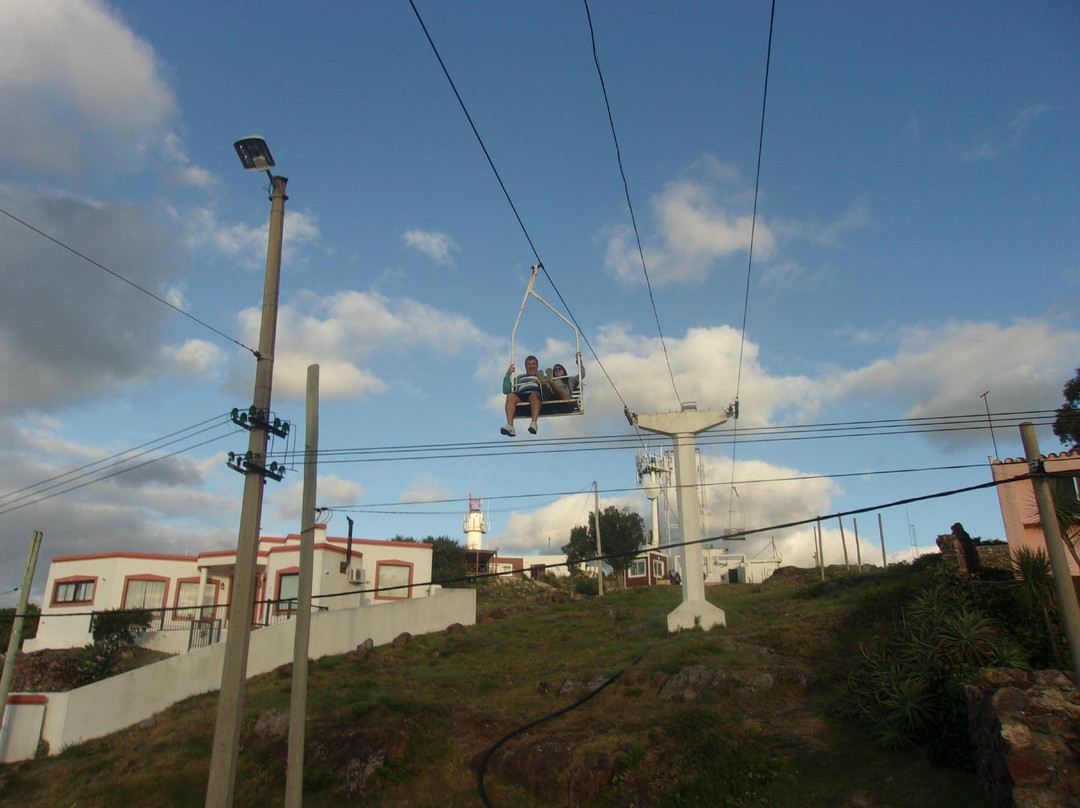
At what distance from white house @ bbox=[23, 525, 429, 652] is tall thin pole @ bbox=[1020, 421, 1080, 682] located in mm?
30099

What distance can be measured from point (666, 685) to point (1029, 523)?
12.2 metres

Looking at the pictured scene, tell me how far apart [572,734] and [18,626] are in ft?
59.9

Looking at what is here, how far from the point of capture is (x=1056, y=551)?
11.0 meters

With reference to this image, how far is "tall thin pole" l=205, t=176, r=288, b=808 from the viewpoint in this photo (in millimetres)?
12656

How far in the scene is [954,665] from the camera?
1659cm

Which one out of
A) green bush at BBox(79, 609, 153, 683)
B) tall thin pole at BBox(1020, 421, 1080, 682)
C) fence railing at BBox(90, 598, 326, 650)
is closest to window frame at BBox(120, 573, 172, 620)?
fence railing at BBox(90, 598, 326, 650)

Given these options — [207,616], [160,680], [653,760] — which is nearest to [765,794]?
[653,760]

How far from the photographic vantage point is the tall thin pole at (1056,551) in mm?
10680

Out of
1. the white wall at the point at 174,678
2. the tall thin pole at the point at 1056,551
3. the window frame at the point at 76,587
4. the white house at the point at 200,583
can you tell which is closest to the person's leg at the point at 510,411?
the tall thin pole at the point at 1056,551

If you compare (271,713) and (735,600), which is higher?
(735,600)

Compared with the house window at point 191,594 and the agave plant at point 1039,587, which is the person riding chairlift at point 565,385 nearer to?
the agave plant at point 1039,587

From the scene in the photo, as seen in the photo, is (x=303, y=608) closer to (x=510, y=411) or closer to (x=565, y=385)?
(x=510, y=411)

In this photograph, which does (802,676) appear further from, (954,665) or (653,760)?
(653,760)

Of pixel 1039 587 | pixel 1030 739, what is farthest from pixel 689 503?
pixel 1030 739
